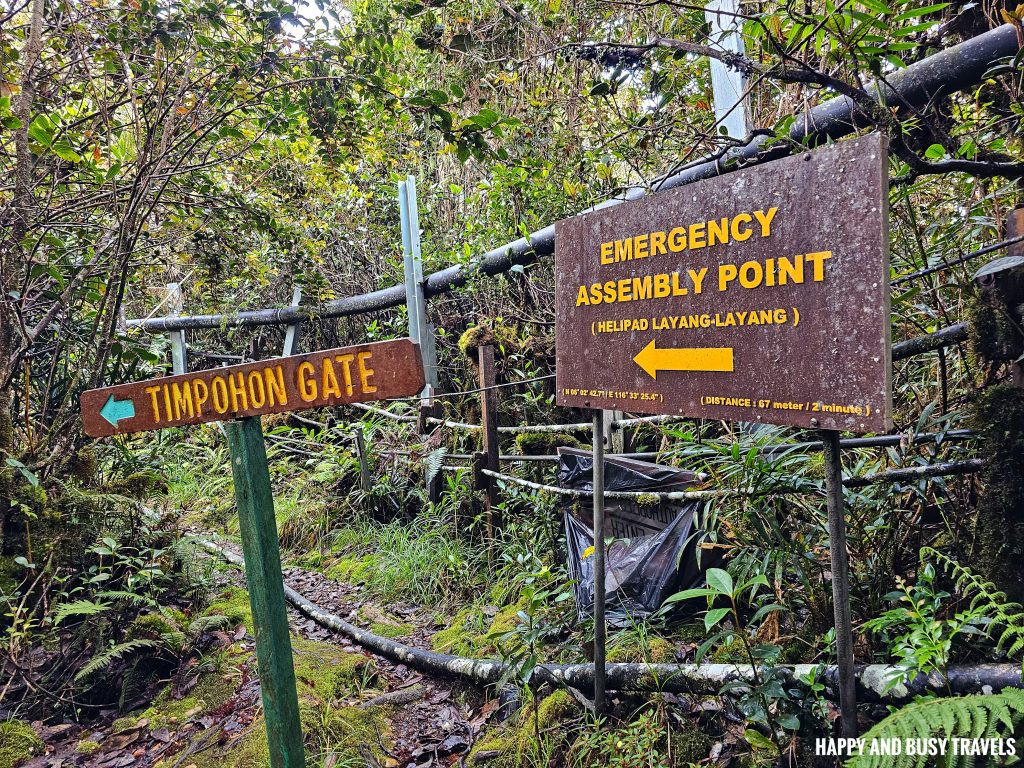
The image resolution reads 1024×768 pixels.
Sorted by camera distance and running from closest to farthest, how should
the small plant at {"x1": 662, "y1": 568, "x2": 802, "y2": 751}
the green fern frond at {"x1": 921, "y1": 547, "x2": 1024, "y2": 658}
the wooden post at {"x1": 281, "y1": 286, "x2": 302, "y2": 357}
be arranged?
1. the green fern frond at {"x1": 921, "y1": 547, "x2": 1024, "y2": 658}
2. the small plant at {"x1": 662, "y1": 568, "x2": 802, "y2": 751}
3. the wooden post at {"x1": 281, "y1": 286, "x2": 302, "y2": 357}

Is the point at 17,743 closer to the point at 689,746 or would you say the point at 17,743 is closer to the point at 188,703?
the point at 188,703

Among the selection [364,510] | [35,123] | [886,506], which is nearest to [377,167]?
[364,510]

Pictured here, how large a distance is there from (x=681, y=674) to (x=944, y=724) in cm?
96

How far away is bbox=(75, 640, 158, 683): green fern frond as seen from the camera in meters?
2.76

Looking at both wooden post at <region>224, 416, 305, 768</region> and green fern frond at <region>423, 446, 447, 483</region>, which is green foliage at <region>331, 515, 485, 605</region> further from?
wooden post at <region>224, 416, 305, 768</region>

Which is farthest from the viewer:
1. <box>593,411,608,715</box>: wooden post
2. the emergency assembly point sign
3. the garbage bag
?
the garbage bag

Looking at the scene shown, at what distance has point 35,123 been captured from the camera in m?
2.41

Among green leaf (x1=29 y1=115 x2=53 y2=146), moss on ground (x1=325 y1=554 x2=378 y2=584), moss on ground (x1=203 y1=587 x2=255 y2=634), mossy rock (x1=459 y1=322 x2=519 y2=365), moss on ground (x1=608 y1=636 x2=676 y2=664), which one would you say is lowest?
moss on ground (x1=325 y1=554 x2=378 y2=584)

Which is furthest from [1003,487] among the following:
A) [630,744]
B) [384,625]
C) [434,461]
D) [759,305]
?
[434,461]

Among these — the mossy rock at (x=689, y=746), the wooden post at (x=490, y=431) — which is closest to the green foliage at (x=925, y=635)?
the mossy rock at (x=689, y=746)

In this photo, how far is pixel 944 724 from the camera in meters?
1.31

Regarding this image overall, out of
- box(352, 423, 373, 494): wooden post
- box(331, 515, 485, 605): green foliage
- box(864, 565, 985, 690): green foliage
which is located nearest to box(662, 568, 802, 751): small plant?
box(864, 565, 985, 690): green foliage

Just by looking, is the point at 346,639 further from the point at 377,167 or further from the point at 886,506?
the point at 377,167

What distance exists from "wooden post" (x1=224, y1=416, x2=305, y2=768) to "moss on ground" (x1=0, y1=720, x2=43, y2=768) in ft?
4.56
